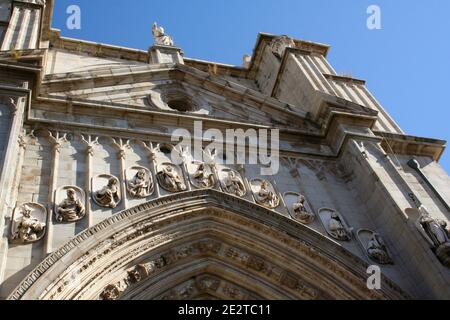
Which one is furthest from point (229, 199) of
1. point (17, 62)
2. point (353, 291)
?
point (17, 62)

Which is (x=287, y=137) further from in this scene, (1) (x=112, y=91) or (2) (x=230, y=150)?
(1) (x=112, y=91)

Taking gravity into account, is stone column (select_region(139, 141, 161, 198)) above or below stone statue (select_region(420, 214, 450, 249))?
above

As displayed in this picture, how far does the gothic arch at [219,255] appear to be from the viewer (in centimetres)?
1036

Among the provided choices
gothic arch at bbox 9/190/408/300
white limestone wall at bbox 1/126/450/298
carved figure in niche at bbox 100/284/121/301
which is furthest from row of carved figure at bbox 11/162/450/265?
carved figure in niche at bbox 100/284/121/301

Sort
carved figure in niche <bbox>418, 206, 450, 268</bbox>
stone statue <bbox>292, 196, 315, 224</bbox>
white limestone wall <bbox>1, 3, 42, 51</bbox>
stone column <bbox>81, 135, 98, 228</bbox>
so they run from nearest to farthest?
stone column <bbox>81, 135, 98, 228</bbox>
carved figure in niche <bbox>418, 206, 450, 268</bbox>
stone statue <bbox>292, 196, 315, 224</bbox>
white limestone wall <bbox>1, 3, 42, 51</bbox>

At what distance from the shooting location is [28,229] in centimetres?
962

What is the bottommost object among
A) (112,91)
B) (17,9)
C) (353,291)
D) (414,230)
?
(353,291)

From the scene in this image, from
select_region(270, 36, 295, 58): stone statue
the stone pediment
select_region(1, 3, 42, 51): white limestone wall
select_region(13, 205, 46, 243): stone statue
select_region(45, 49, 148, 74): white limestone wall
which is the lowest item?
select_region(13, 205, 46, 243): stone statue

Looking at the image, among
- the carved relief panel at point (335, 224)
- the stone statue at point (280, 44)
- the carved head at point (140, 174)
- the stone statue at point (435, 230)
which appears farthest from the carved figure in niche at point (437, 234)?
the stone statue at point (280, 44)

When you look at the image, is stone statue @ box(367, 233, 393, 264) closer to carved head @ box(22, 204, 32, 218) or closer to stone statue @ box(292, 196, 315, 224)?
stone statue @ box(292, 196, 315, 224)

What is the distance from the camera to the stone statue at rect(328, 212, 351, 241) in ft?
39.3

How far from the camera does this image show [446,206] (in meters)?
12.9

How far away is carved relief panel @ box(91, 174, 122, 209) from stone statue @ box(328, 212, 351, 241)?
4254mm
